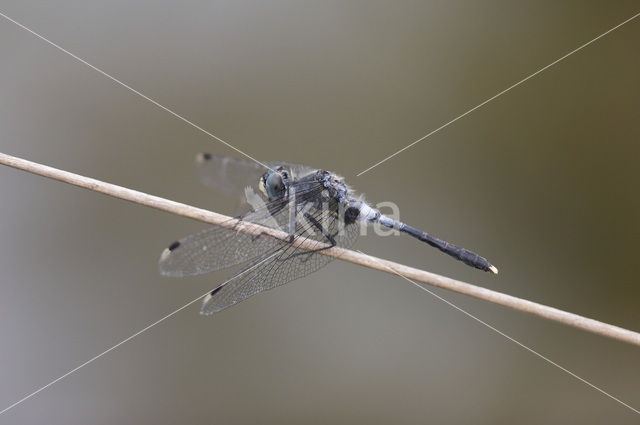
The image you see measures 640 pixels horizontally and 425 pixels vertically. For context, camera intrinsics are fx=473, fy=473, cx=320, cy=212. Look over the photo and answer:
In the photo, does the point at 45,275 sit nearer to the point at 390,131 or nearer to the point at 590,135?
the point at 390,131

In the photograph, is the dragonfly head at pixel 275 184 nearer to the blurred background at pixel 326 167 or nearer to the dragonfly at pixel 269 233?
the dragonfly at pixel 269 233

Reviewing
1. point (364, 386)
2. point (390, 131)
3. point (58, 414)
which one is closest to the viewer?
point (58, 414)

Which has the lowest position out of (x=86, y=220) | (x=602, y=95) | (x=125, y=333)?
(x=125, y=333)

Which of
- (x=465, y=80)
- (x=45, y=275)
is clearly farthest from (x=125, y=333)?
(x=465, y=80)

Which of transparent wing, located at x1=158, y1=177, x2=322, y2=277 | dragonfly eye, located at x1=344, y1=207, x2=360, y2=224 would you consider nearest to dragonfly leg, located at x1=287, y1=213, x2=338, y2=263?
transparent wing, located at x1=158, y1=177, x2=322, y2=277

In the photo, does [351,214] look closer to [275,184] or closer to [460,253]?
[275,184]

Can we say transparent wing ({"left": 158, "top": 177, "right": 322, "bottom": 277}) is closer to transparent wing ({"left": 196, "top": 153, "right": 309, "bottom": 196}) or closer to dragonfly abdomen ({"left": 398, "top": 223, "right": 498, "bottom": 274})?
transparent wing ({"left": 196, "top": 153, "right": 309, "bottom": 196})

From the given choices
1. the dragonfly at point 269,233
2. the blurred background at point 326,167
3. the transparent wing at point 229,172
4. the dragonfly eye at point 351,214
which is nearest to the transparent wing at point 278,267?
the dragonfly at point 269,233
